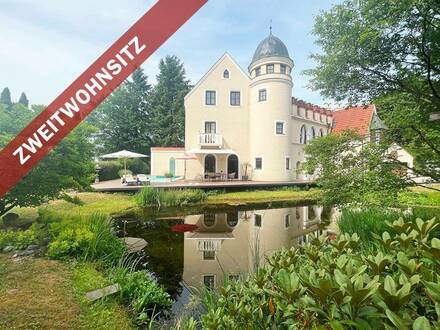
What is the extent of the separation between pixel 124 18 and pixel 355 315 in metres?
7.69

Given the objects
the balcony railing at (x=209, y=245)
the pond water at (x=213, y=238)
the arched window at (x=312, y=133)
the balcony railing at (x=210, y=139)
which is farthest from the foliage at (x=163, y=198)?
the arched window at (x=312, y=133)

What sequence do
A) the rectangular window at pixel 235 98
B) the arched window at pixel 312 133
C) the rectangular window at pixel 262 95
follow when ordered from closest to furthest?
the rectangular window at pixel 262 95 → the rectangular window at pixel 235 98 → the arched window at pixel 312 133

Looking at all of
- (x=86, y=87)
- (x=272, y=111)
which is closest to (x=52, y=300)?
(x=86, y=87)

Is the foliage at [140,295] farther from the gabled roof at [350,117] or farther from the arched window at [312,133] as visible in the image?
the gabled roof at [350,117]

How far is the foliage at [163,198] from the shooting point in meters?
11.5

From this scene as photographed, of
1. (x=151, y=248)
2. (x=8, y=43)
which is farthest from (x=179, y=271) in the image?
(x=8, y=43)

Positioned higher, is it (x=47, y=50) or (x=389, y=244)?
(x=47, y=50)

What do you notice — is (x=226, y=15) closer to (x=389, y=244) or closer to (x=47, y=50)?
(x=47, y=50)

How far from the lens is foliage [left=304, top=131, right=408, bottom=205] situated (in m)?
5.46

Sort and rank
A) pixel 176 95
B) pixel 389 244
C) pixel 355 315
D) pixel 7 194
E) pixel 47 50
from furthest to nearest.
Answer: pixel 176 95
pixel 47 50
pixel 7 194
pixel 389 244
pixel 355 315

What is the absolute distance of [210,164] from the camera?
21516mm

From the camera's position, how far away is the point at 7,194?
5.44 m

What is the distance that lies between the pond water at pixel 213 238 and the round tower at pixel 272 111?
8.40 m

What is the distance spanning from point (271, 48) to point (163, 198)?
50.6ft
